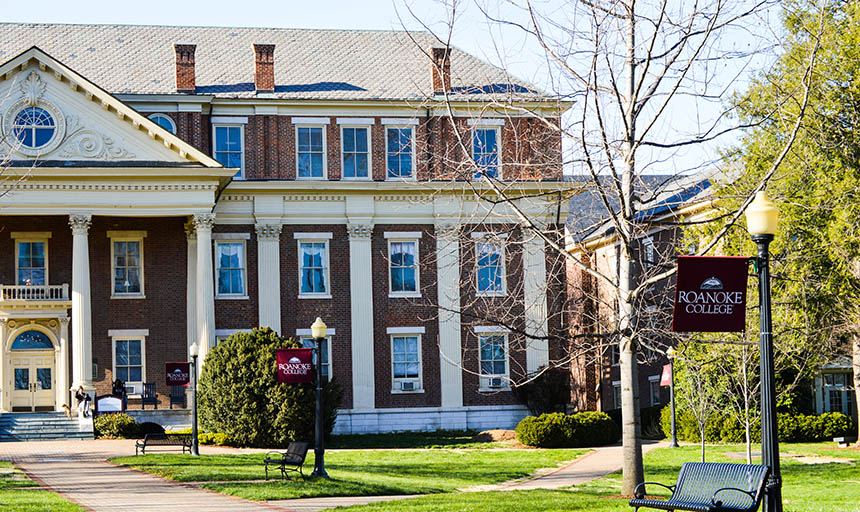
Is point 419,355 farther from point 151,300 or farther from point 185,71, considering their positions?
point 185,71

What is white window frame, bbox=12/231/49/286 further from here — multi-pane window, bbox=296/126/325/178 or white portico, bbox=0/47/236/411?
multi-pane window, bbox=296/126/325/178

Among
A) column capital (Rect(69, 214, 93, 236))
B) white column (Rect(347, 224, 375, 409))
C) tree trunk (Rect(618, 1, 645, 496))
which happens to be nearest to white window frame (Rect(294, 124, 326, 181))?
white column (Rect(347, 224, 375, 409))

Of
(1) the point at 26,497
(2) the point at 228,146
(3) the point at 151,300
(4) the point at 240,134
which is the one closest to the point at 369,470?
(1) the point at 26,497

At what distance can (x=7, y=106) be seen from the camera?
3962cm

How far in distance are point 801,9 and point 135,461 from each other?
21920 millimetres

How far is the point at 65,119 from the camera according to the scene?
39.8 metres

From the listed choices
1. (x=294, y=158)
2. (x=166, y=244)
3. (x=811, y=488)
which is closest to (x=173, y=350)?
(x=166, y=244)

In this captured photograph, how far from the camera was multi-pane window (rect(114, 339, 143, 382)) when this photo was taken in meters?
42.4

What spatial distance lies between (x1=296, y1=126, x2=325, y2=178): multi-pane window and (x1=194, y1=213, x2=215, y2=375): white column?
537cm

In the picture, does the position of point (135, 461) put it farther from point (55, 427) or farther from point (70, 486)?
point (55, 427)

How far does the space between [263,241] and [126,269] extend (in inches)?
202

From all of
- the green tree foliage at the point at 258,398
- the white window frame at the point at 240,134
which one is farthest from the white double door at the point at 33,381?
the white window frame at the point at 240,134

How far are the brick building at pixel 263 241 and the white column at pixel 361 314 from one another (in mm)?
→ 54

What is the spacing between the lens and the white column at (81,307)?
128 ft
